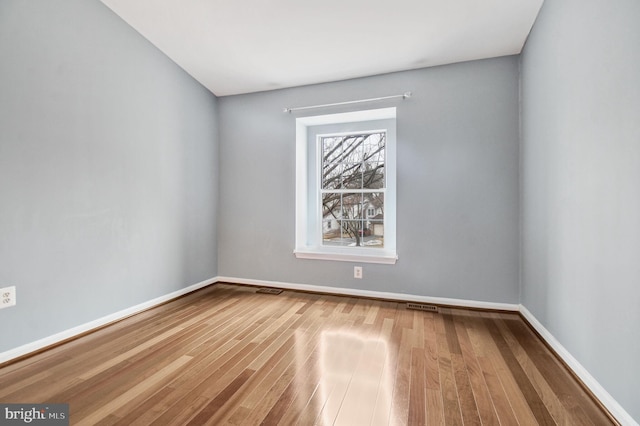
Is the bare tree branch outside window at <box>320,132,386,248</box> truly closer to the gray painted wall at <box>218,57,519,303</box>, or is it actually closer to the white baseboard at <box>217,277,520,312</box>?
the gray painted wall at <box>218,57,519,303</box>

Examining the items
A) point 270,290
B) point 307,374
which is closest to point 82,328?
point 270,290

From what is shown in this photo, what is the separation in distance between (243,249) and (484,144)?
293 cm

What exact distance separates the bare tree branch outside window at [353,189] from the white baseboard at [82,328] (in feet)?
6.19

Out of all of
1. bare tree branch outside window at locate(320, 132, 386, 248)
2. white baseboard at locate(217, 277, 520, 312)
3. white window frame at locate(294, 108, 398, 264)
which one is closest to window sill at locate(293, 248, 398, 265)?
white window frame at locate(294, 108, 398, 264)

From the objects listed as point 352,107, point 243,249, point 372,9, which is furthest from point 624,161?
point 243,249

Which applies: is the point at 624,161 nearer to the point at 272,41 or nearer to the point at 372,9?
the point at 372,9

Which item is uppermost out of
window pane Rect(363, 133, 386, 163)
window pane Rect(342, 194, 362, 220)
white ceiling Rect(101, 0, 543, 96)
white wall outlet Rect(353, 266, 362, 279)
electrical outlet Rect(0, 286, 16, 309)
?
white ceiling Rect(101, 0, 543, 96)

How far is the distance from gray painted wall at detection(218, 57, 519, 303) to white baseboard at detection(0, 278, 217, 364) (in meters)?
1.12

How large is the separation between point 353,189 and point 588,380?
2.50 metres

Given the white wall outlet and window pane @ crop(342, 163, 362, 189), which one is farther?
window pane @ crop(342, 163, 362, 189)

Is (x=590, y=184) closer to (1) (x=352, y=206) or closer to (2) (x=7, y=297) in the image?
(1) (x=352, y=206)

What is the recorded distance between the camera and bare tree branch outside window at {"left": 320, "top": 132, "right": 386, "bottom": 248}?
3.39m

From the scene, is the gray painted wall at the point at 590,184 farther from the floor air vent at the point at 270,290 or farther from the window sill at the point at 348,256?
the floor air vent at the point at 270,290

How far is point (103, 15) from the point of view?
92.7 inches
